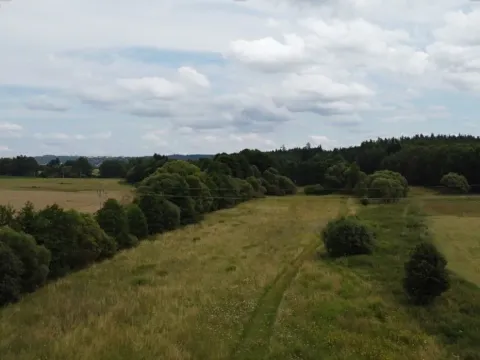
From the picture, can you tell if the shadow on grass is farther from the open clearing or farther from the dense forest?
the dense forest

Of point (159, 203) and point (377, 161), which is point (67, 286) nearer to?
point (159, 203)

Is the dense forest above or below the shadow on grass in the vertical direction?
above

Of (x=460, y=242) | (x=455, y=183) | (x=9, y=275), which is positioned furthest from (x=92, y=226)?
(x=455, y=183)

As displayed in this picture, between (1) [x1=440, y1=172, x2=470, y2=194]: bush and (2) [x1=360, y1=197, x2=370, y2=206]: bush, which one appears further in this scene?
(1) [x1=440, y1=172, x2=470, y2=194]: bush

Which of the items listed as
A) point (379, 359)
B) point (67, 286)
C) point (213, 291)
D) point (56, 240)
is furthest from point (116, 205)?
point (379, 359)

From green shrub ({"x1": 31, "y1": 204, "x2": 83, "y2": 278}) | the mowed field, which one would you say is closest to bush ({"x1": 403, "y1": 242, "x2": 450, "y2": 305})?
green shrub ({"x1": 31, "y1": 204, "x2": 83, "y2": 278})

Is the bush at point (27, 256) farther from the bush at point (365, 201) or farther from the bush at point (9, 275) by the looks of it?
the bush at point (365, 201)
